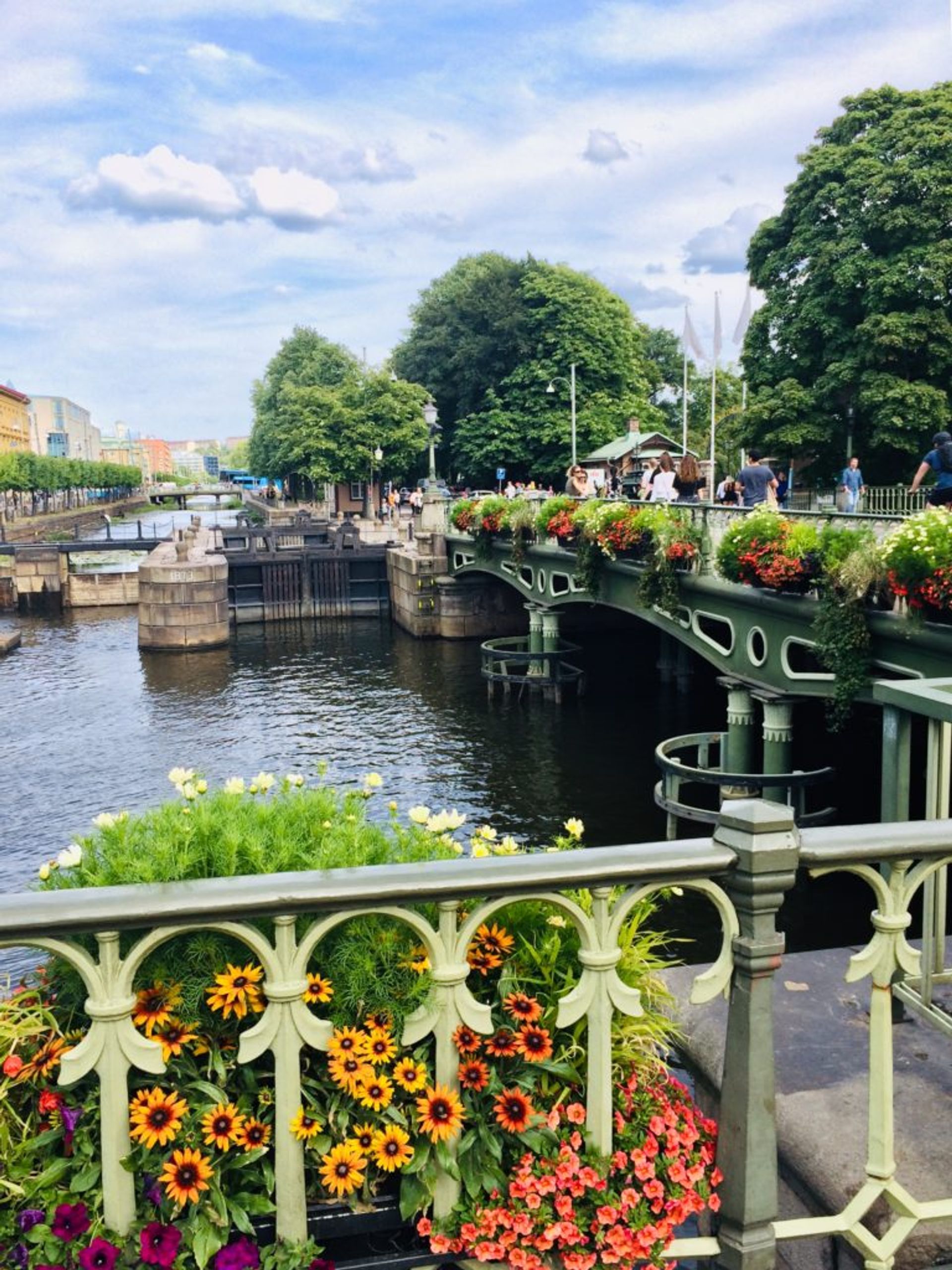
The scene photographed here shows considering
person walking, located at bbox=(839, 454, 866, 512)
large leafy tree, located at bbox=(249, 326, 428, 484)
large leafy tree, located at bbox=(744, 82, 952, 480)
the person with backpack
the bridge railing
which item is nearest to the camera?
the bridge railing

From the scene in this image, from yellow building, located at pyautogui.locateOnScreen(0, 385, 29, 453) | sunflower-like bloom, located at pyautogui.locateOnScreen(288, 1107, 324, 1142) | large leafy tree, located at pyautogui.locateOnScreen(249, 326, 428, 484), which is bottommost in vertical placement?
sunflower-like bloom, located at pyautogui.locateOnScreen(288, 1107, 324, 1142)

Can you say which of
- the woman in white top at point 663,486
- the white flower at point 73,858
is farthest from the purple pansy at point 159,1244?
the woman in white top at point 663,486

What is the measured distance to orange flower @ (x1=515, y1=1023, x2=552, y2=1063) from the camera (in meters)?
2.55

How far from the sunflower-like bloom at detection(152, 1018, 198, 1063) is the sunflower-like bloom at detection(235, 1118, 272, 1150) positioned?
0.72 ft

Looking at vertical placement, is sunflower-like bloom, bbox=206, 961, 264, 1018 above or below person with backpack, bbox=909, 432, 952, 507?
below

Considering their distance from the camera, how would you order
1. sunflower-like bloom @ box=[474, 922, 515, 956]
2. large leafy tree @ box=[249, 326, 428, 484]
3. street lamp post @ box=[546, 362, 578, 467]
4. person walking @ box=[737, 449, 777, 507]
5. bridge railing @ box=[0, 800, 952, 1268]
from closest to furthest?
bridge railing @ box=[0, 800, 952, 1268], sunflower-like bloom @ box=[474, 922, 515, 956], person walking @ box=[737, 449, 777, 507], street lamp post @ box=[546, 362, 578, 467], large leafy tree @ box=[249, 326, 428, 484]

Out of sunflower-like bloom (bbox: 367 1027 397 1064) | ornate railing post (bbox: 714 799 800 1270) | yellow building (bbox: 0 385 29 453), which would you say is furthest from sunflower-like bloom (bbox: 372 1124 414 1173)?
yellow building (bbox: 0 385 29 453)

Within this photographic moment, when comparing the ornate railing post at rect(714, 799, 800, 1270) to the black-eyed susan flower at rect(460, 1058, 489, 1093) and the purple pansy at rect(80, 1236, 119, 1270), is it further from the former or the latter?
the purple pansy at rect(80, 1236, 119, 1270)

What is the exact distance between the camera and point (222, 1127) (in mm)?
2389

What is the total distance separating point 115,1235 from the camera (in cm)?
229

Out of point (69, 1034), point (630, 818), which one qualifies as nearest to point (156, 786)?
point (630, 818)

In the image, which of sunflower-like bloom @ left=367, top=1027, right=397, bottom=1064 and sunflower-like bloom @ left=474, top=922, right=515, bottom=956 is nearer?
sunflower-like bloom @ left=367, top=1027, right=397, bottom=1064

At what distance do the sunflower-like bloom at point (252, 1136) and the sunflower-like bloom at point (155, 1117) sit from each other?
139mm

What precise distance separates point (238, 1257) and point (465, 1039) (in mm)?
646
